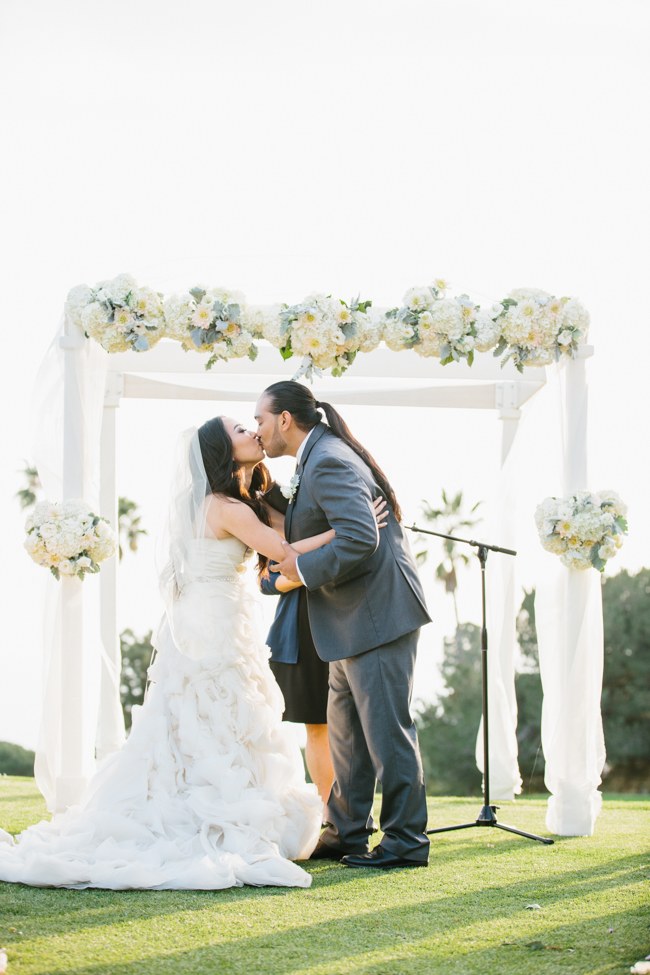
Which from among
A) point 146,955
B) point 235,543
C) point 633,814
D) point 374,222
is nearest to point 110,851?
point 146,955

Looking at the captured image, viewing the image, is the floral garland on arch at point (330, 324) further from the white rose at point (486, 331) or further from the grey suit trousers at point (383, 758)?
the grey suit trousers at point (383, 758)

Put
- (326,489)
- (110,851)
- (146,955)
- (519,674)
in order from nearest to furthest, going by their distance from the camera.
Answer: (146,955), (110,851), (326,489), (519,674)

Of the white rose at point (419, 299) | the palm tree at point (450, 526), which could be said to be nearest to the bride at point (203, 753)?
the white rose at point (419, 299)

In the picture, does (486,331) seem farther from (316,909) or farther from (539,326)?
(316,909)

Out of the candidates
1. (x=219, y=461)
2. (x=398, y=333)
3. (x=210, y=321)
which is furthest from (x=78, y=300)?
(x=398, y=333)

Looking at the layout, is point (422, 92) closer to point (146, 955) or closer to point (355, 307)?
point (355, 307)

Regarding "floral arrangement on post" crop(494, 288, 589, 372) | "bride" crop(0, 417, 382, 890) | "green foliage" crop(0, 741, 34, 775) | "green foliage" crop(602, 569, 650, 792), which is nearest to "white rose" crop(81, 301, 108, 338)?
"bride" crop(0, 417, 382, 890)

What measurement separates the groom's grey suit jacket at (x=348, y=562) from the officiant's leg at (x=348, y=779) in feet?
0.79

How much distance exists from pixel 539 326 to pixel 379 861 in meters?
2.98

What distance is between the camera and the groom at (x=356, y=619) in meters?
4.78

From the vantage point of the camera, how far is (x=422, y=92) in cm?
786

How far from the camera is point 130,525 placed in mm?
31766

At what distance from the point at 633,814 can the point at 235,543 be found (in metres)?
3.76

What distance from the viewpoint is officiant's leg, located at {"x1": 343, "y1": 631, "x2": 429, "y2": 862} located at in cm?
479
